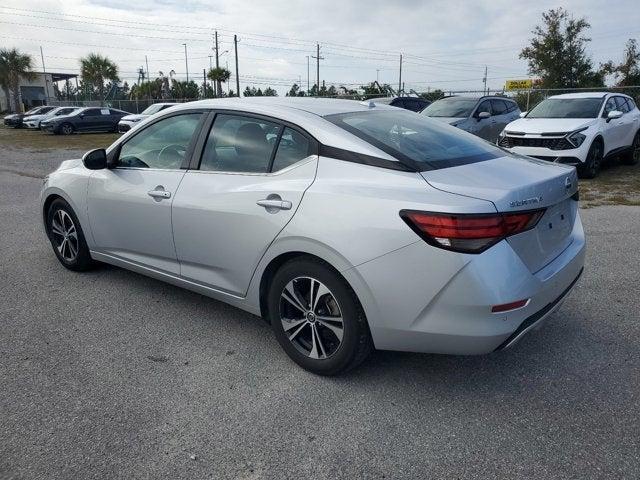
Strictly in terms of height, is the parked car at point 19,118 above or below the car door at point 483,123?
below

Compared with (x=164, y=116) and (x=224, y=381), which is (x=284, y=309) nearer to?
(x=224, y=381)

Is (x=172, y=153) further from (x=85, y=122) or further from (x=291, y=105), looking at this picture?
(x=85, y=122)

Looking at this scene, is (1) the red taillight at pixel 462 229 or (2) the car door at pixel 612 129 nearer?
(1) the red taillight at pixel 462 229

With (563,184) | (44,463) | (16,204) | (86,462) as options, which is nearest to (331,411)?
(86,462)

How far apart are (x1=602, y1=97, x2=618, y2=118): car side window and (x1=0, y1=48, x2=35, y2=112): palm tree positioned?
60458 mm

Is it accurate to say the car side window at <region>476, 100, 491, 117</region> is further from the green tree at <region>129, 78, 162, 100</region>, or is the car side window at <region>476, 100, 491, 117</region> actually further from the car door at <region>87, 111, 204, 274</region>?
the green tree at <region>129, 78, 162, 100</region>

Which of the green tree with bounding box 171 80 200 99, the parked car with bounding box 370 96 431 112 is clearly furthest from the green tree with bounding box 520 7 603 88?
the green tree with bounding box 171 80 200 99

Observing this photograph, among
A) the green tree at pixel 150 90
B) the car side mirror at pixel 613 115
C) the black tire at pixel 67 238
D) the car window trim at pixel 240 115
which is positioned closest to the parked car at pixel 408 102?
the car side mirror at pixel 613 115

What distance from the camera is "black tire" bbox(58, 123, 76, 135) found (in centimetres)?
2791

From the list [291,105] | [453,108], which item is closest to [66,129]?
[453,108]

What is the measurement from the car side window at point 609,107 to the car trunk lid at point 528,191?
8411 millimetres

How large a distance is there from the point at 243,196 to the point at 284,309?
729mm

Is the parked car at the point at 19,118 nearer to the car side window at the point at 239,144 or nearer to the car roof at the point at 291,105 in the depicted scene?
the car roof at the point at 291,105

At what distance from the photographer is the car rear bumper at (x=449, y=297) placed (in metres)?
2.40
